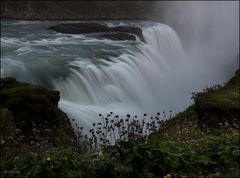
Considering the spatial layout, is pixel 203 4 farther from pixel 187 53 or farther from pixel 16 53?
pixel 16 53

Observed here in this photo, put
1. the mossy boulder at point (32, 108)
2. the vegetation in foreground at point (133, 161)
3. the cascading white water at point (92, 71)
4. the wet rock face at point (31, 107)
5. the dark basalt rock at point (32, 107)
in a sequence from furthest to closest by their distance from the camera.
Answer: the cascading white water at point (92, 71) < the wet rock face at point (31, 107) < the dark basalt rock at point (32, 107) < the mossy boulder at point (32, 108) < the vegetation in foreground at point (133, 161)

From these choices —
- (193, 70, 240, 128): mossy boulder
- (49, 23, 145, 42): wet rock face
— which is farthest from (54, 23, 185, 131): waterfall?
(193, 70, 240, 128): mossy boulder

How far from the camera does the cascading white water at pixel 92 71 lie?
17.1 m

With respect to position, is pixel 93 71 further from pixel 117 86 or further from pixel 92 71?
pixel 117 86

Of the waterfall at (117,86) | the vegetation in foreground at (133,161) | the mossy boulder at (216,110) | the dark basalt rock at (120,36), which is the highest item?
the vegetation in foreground at (133,161)

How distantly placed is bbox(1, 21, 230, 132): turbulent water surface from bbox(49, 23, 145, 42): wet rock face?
0.76 meters

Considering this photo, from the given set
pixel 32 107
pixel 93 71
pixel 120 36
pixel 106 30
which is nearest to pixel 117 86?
pixel 93 71

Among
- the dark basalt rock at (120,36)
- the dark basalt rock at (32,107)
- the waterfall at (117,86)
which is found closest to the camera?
the dark basalt rock at (32,107)

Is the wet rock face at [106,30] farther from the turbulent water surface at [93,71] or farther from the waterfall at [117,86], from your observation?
the waterfall at [117,86]

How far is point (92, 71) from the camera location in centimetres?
1892

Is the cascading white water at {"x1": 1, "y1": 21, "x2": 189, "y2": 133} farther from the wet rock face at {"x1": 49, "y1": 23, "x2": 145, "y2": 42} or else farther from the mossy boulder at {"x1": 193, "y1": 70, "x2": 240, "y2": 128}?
the mossy boulder at {"x1": 193, "y1": 70, "x2": 240, "y2": 128}

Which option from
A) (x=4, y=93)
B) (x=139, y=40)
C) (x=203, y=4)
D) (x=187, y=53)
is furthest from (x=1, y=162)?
(x=203, y=4)

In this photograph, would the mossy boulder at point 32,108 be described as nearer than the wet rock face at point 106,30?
Yes

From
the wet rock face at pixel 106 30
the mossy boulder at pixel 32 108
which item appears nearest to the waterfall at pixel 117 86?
the mossy boulder at pixel 32 108
